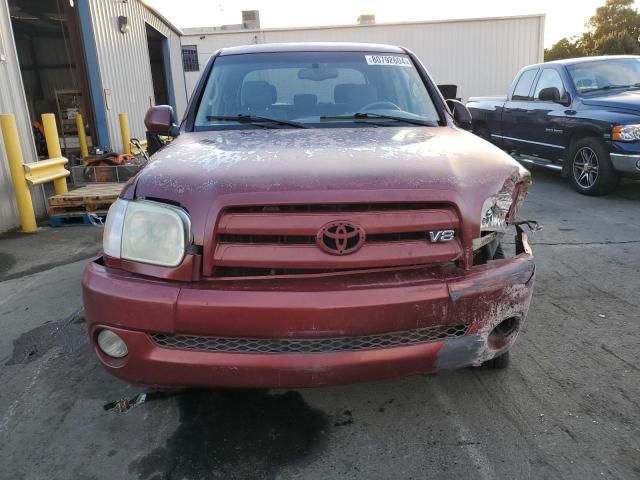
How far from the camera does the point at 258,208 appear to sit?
2119mm

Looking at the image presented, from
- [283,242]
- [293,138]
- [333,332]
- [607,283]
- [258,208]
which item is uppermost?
[293,138]

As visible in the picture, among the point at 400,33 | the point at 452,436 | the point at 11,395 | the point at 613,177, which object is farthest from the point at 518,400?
the point at 400,33

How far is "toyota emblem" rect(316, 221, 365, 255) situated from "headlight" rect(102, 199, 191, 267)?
55cm

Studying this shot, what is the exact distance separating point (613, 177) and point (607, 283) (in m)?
3.56

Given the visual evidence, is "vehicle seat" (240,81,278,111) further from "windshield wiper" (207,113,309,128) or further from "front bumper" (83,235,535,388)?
"front bumper" (83,235,535,388)

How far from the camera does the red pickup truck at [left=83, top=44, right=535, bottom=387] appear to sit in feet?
6.71

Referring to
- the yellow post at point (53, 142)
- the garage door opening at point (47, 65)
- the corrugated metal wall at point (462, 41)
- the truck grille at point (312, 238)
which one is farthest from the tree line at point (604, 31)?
the truck grille at point (312, 238)

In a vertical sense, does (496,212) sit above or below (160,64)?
below

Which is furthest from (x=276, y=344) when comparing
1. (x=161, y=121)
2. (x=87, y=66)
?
(x=87, y=66)

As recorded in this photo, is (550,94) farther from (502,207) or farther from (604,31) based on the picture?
(604,31)

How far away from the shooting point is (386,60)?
379 cm

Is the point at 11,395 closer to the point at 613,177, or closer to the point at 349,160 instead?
the point at 349,160

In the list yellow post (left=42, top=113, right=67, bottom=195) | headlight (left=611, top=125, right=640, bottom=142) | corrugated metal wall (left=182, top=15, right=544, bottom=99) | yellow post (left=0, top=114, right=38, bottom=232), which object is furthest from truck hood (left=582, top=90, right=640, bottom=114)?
corrugated metal wall (left=182, top=15, right=544, bottom=99)

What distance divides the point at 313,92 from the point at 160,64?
15495mm
